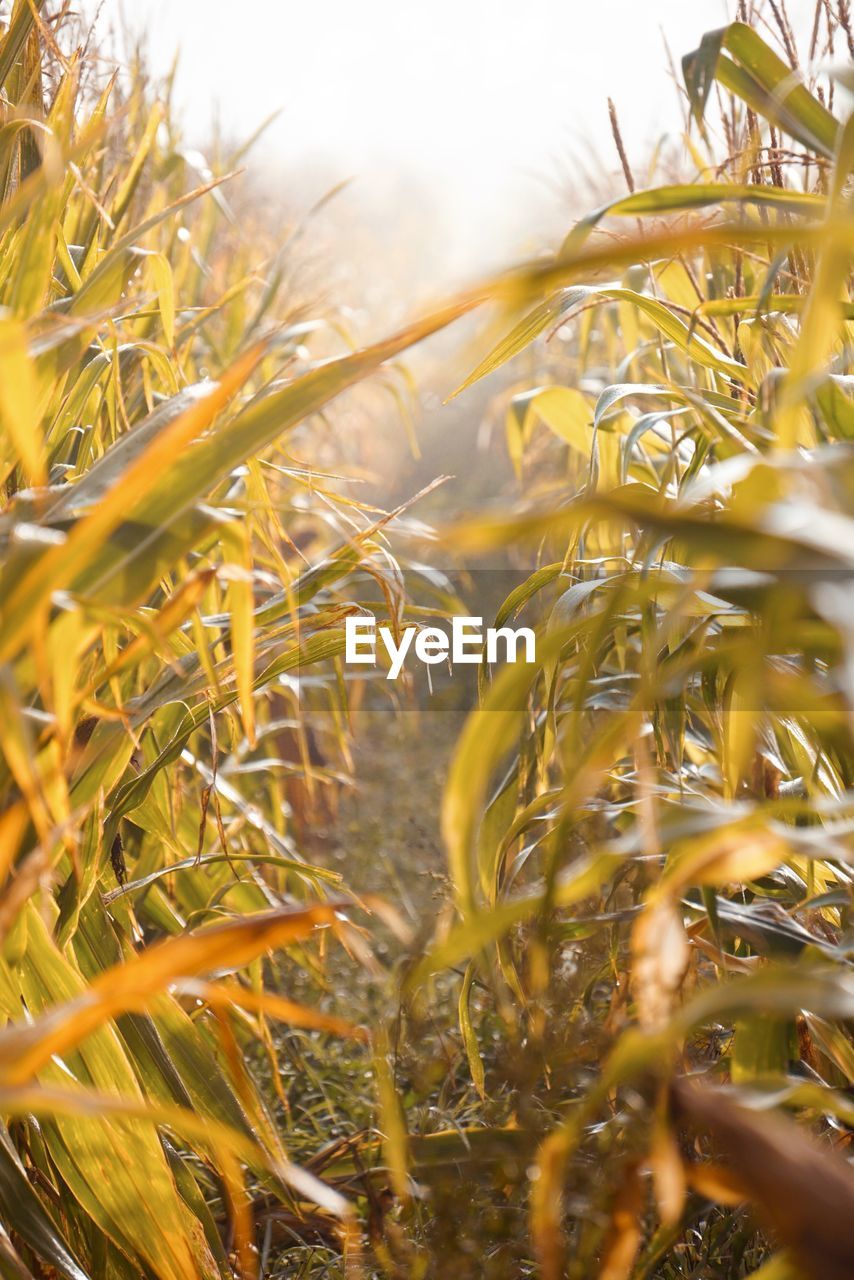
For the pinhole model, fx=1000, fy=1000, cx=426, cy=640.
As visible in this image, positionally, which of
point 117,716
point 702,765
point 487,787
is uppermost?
point 117,716

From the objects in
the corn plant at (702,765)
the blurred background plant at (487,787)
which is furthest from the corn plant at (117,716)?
the corn plant at (702,765)

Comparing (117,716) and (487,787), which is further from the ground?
(117,716)

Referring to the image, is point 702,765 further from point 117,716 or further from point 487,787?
point 117,716

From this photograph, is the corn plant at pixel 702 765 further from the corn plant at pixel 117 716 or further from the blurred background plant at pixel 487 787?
the corn plant at pixel 117 716

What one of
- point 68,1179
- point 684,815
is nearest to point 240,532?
point 684,815

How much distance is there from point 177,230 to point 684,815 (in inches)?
43.5

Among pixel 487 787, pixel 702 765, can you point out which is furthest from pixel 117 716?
pixel 702 765

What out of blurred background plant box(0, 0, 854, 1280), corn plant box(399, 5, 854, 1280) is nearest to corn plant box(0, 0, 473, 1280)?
blurred background plant box(0, 0, 854, 1280)

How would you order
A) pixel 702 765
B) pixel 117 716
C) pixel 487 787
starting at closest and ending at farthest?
pixel 117 716
pixel 487 787
pixel 702 765

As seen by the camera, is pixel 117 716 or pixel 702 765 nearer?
pixel 117 716

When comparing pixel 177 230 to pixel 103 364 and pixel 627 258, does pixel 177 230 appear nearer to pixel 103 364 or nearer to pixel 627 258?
pixel 103 364

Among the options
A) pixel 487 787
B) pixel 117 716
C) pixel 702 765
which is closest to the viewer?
pixel 117 716

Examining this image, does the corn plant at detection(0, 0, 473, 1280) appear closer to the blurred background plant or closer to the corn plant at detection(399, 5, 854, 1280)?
the blurred background plant

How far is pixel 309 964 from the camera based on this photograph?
106cm
